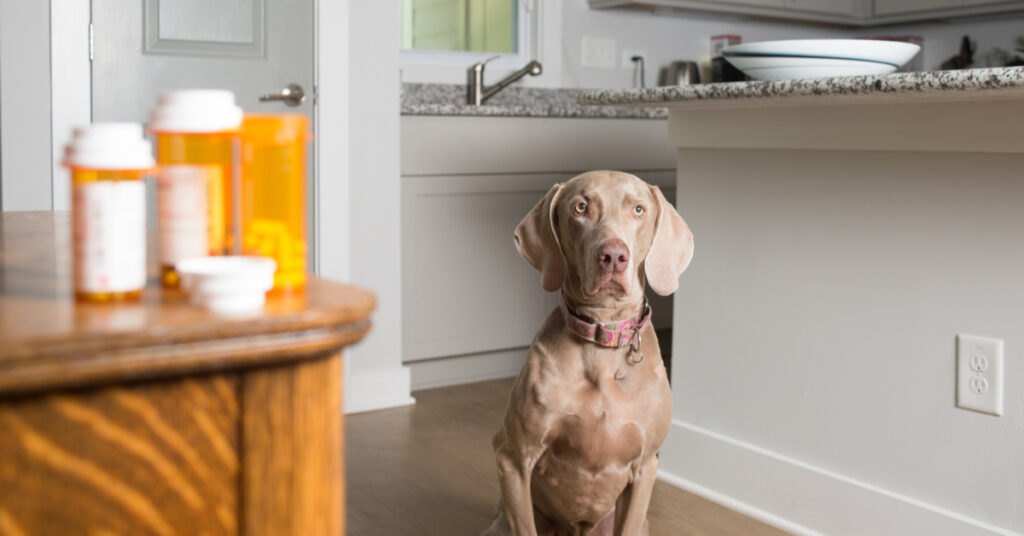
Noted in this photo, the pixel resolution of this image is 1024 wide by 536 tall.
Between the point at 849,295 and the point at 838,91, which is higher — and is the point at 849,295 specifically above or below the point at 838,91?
below

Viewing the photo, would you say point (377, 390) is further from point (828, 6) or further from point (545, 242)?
point (828, 6)

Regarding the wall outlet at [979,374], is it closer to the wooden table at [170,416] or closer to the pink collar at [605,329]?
the pink collar at [605,329]

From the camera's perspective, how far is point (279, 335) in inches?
24.8

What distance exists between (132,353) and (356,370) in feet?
9.41

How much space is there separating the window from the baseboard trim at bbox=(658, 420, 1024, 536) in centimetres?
224

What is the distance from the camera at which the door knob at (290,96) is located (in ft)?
10.3

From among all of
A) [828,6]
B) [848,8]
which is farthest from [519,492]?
[848,8]

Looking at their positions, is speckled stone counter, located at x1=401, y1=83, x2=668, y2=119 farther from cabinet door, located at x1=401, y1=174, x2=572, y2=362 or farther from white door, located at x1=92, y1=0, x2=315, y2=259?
white door, located at x1=92, y1=0, x2=315, y2=259

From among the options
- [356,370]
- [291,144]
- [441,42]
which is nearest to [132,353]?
[291,144]

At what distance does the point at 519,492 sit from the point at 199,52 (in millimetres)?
1847

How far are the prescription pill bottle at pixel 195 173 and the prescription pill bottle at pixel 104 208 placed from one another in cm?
4

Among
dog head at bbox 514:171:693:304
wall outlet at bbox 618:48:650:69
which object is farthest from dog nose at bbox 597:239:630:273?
wall outlet at bbox 618:48:650:69

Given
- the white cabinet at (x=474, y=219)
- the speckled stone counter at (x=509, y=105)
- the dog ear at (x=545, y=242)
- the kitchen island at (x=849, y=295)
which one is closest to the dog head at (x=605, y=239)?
the dog ear at (x=545, y=242)

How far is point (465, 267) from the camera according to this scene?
3.71 meters
